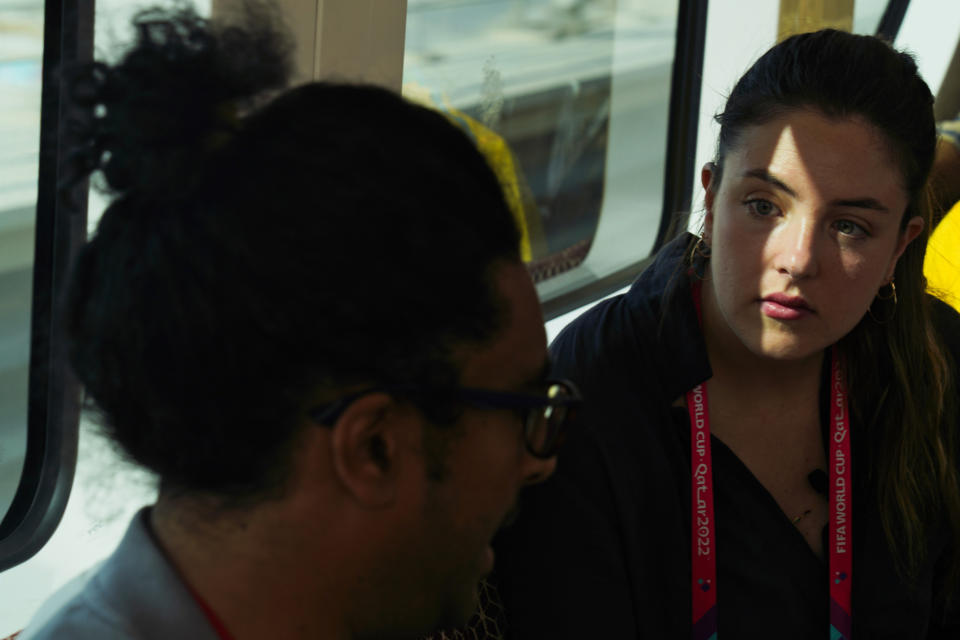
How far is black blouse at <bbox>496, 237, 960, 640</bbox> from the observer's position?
1.66m

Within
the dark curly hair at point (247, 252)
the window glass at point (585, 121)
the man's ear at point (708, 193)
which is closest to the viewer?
the dark curly hair at point (247, 252)

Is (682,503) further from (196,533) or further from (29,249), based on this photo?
(29,249)

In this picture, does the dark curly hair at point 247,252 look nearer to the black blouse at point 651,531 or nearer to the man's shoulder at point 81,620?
the man's shoulder at point 81,620

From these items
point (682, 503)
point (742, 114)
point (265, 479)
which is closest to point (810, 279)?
point (742, 114)

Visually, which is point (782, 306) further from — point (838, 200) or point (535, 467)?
point (535, 467)

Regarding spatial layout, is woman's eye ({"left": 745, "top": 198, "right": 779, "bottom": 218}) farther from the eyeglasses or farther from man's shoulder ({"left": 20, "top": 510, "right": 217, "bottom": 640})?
man's shoulder ({"left": 20, "top": 510, "right": 217, "bottom": 640})

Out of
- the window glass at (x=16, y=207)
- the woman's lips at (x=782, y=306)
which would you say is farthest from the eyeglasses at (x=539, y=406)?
the window glass at (x=16, y=207)

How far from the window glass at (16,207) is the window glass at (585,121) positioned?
1.71m

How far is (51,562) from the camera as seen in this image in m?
1.83

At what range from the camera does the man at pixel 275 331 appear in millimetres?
901

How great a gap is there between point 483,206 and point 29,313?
1116 millimetres

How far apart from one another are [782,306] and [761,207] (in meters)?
0.17

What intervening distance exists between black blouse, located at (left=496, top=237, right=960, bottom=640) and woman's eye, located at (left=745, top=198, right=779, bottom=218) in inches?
7.6

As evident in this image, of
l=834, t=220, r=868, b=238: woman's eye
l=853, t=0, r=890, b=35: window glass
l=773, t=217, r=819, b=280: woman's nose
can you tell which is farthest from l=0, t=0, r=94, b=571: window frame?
l=853, t=0, r=890, b=35: window glass
